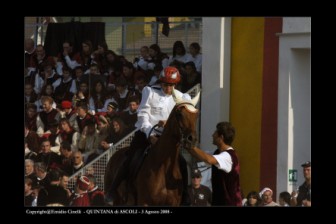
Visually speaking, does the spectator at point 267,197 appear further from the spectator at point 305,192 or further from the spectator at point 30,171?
the spectator at point 30,171

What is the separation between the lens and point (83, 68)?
18.8 meters

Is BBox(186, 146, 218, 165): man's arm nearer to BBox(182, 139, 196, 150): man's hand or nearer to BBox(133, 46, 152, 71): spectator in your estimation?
BBox(182, 139, 196, 150): man's hand

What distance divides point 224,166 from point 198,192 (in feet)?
7.73

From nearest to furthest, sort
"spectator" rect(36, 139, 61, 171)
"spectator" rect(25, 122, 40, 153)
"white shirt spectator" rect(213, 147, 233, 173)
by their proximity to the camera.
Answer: "white shirt spectator" rect(213, 147, 233, 173) < "spectator" rect(36, 139, 61, 171) < "spectator" rect(25, 122, 40, 153)

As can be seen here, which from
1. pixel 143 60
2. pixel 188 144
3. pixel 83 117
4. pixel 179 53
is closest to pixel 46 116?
pixel 83 117

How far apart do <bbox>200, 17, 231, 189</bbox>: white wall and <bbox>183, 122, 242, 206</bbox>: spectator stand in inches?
174

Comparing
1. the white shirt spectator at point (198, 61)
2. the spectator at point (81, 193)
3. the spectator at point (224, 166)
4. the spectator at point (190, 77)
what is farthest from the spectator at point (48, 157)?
the spectator at point (224, 166)

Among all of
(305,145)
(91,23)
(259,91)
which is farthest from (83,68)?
(305,145)

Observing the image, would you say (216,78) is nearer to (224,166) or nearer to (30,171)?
(30,171)

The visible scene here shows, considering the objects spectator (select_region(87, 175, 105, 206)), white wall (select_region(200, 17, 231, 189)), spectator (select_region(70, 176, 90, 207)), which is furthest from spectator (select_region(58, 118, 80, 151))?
white wall (select_region(200, 17, 231, 189))

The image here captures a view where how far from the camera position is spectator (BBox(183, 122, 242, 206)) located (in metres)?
12.1

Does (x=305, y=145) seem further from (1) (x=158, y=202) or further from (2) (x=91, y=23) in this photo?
(2) (x=91, y=23)

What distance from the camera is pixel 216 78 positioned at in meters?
17.0

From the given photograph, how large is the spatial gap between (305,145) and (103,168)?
130 inches
